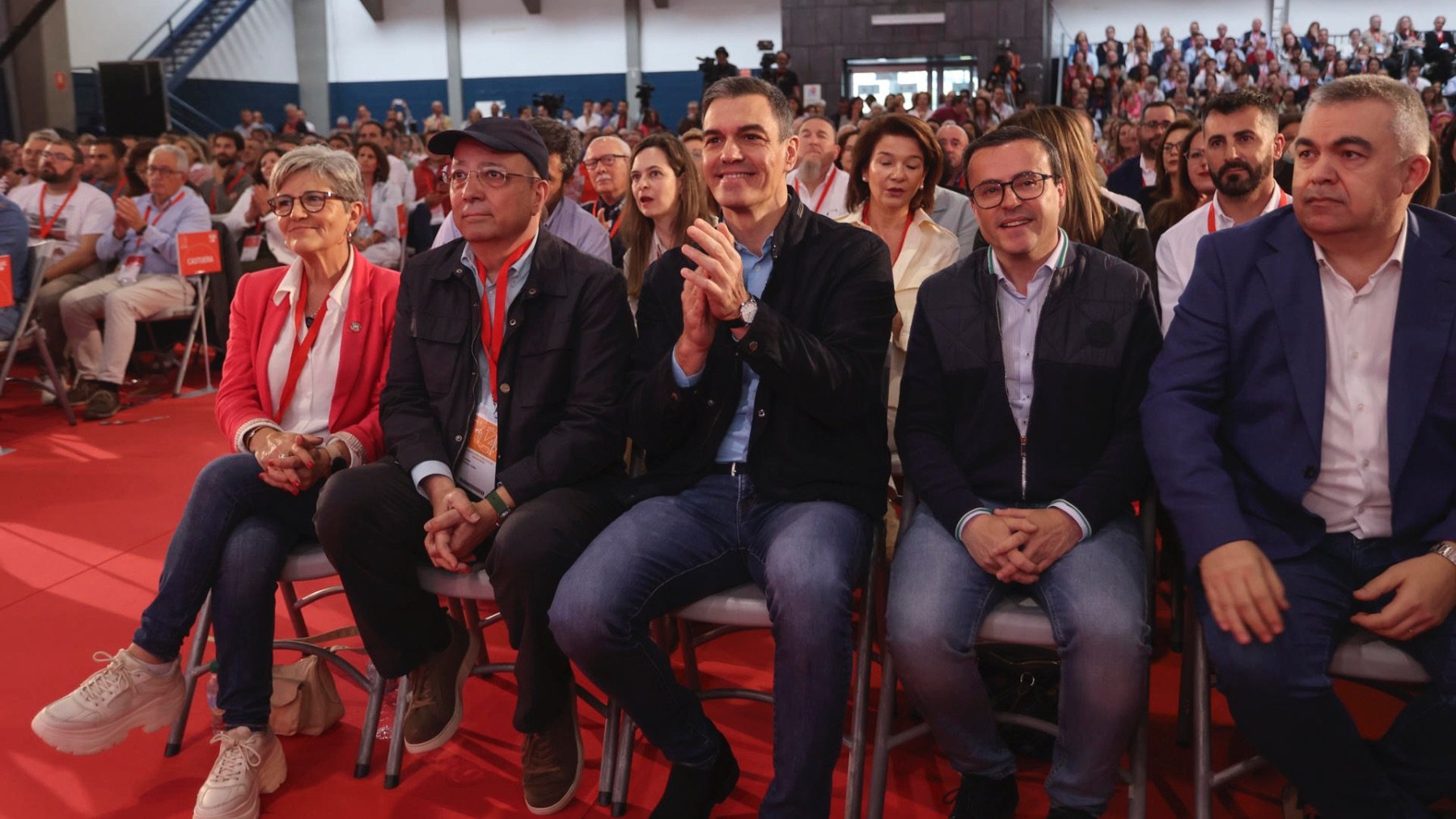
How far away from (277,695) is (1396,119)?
2.61 metres

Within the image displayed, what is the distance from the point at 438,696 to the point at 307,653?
1.28 feet

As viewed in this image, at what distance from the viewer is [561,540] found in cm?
217

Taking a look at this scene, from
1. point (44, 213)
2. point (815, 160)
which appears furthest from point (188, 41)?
point (815, 160)

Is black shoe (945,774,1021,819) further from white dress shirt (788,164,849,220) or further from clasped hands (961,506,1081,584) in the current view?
white dress shirt (788,164,849,220)

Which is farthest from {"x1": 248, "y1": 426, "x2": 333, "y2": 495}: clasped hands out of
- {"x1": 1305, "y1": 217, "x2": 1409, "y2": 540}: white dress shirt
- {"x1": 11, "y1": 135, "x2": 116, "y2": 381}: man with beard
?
{"x1": 11, "y1": 135, "x2": 116, "y2": 381}: man with beard

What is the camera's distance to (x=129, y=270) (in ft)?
20.0

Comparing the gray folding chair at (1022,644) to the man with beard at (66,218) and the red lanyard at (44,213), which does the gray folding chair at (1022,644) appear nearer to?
the man with beard at (66,218)

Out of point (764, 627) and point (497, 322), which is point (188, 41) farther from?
point (764, 627)

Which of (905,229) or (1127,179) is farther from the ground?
(1127,179)

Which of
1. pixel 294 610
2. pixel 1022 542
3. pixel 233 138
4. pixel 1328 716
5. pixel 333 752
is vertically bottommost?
pixel 333 752

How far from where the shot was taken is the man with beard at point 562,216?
3736 mm

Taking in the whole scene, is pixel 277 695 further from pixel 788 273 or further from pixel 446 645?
pixel 788 273

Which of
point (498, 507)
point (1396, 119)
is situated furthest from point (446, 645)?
point (1396, 119)

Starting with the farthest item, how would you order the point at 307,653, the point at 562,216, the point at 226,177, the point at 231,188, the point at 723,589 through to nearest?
the point at 226,177 → the point at 231,188 → the point at 562,216 → the point at 307,653 → the point at 723,589
